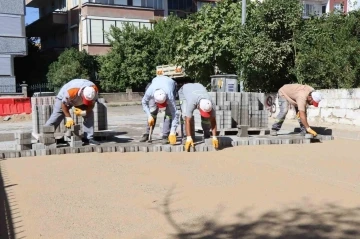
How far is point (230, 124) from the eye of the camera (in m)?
10.2

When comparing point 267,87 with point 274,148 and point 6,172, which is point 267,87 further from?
point 6,172

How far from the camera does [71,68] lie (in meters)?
27.2

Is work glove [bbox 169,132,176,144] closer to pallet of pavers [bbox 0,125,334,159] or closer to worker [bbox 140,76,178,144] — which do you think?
worker [bbox 140,76,178,144]

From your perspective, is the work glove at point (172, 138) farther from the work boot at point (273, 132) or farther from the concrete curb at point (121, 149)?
the work boot at point (273, 132)

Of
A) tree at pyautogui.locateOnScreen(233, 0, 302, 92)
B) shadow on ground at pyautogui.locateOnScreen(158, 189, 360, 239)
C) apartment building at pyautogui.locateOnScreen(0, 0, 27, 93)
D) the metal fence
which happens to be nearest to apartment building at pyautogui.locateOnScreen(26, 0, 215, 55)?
apartment building at pyautogui.locateOnScreen(0, 0, 27, 93)

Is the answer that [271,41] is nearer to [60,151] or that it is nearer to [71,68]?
[60,151]

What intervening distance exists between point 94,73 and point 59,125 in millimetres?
21485

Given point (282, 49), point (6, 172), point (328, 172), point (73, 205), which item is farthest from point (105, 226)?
point (282, 49)

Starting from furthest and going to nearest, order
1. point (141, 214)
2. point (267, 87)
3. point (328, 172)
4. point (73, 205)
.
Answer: point (267, 87) → point (328, 172) → point (73, 205) → point (141, 214)

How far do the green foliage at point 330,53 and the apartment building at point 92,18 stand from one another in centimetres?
1929

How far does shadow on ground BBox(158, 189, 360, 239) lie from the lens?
3602 millimetres

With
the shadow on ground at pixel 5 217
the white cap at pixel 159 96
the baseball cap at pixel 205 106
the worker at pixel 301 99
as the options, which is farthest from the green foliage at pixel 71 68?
the shadow on ground at pixel 5 217

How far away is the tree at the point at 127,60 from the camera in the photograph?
28.6 meters

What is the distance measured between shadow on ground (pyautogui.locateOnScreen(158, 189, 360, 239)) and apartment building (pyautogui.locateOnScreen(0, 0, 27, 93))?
23951mm
